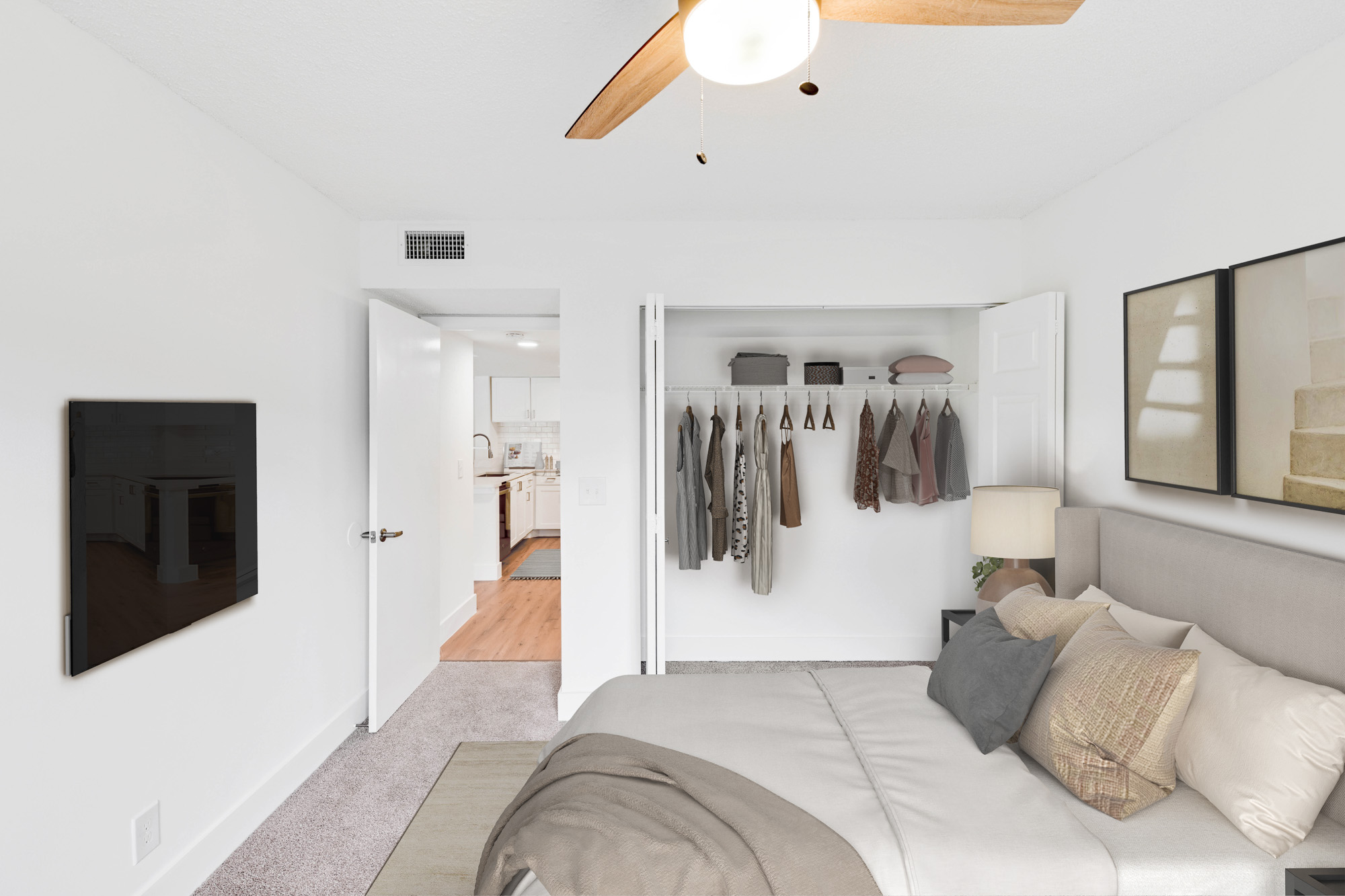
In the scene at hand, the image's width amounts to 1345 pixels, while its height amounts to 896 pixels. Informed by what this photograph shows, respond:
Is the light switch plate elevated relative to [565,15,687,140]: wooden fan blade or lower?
lower

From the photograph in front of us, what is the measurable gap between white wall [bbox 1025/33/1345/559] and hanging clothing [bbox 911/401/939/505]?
2.42ft

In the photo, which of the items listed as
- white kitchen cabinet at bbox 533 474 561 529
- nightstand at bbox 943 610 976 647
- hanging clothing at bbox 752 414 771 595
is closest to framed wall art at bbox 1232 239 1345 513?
nightstand at bbox 943 610 976 647

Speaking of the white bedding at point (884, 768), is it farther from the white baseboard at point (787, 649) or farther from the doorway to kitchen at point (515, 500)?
the doorway to kitchen at point (515, 500)

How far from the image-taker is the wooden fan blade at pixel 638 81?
4.10ft

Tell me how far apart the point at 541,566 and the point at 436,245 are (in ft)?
12.6

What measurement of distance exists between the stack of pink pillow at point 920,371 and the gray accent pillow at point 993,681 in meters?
1.84

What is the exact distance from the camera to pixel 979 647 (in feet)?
6.28

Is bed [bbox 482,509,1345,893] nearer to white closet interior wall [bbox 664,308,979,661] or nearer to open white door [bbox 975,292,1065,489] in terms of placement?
open white door [bbox 975,292,1065,489]

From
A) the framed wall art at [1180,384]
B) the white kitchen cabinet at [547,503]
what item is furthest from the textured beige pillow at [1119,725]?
the white kitchen cabinet at [547,503]

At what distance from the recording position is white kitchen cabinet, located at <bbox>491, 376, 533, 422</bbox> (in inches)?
334

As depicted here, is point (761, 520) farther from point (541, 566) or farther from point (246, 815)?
point (541, 566)

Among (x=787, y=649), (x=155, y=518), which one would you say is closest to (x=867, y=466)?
(x=787, y=649)

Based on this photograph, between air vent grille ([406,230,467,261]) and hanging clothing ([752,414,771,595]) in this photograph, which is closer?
air vent grille ([406,230,467,261])

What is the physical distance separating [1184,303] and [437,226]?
3024 millimetres
